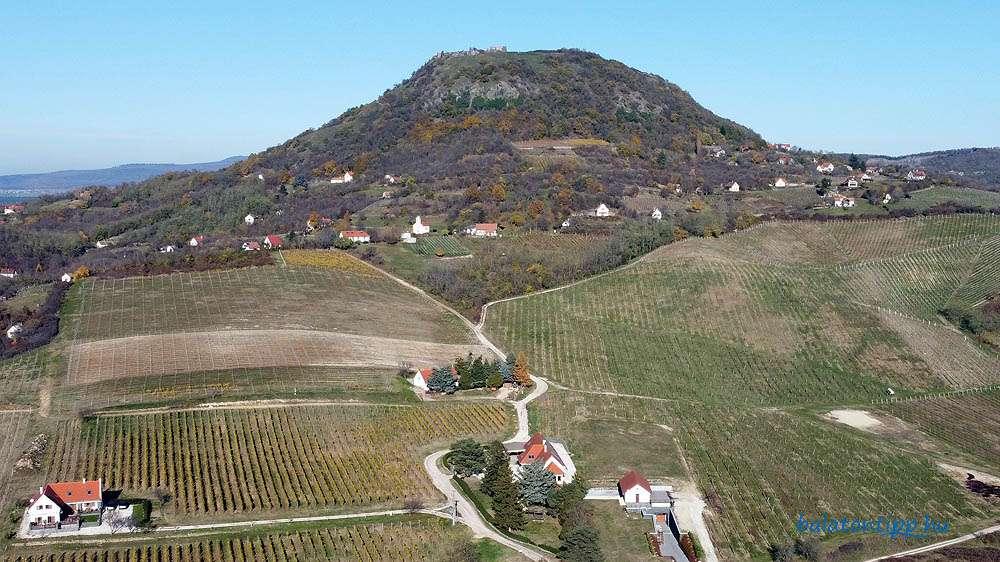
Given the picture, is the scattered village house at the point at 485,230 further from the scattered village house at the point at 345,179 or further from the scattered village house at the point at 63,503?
the scattered village house at the point at 63,503

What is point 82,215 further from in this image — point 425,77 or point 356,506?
point 356,506

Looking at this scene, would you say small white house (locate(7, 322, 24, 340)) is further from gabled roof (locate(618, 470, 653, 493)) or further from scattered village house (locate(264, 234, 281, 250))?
gabled roof (locate(618, 470, 653, 493))

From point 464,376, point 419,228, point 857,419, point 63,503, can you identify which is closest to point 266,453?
point 63,503

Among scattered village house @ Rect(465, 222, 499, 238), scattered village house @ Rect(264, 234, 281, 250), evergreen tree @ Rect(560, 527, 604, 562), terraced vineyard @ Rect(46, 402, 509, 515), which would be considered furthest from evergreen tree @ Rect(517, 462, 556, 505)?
scattered village house @ Rect(264, 234, 281, 250)

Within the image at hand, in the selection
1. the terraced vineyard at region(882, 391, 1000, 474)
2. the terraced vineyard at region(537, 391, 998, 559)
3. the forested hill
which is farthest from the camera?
the forested hill

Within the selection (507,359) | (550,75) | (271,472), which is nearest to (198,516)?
(271,472)

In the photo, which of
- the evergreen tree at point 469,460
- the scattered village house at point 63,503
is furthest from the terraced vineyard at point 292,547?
the evergreen tree at point 469,460
